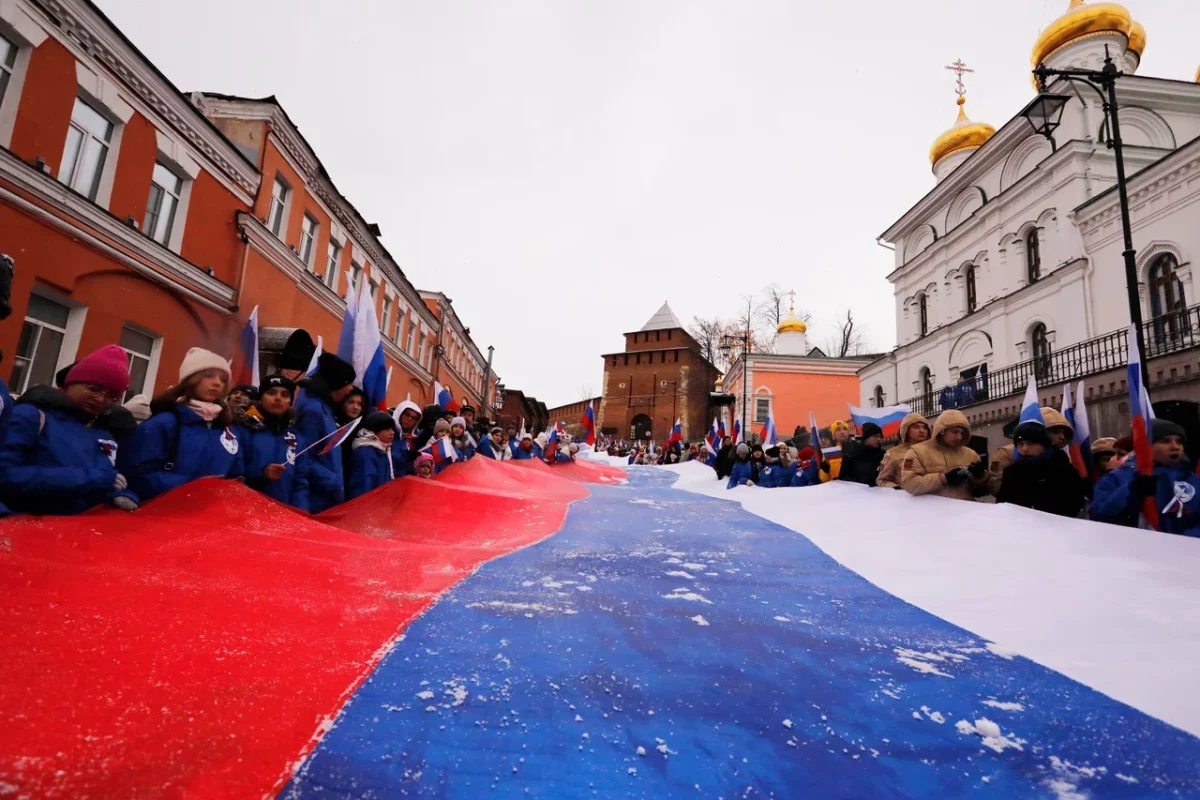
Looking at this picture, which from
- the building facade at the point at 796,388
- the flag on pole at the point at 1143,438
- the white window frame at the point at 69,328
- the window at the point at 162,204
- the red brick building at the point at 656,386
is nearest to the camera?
the flag on pole at the point at 1143,438

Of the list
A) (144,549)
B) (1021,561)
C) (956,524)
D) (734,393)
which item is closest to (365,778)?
(144,549)

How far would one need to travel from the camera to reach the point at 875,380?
28359 mm

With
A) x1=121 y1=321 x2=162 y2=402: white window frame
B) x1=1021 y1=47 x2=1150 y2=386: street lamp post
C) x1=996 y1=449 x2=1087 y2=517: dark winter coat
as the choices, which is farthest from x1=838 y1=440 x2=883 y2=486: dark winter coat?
x1=121 y1=321 x2=162 y2=402: white window frame

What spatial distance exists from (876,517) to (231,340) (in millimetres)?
13001

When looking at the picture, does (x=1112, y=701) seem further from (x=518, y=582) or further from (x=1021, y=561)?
(x=518, y=582)

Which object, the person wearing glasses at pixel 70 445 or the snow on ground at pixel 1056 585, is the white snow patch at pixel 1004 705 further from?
the person wearing glasses at pixel 70 445

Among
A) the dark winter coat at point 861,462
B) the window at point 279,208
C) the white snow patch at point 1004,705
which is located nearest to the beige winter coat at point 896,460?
the dark winter coat at point 861,462

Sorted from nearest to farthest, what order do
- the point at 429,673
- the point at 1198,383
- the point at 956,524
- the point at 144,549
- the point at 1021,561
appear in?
the point at 429,673, the point at 144,549, the point at 1021,561, the point at 956,524, the point at 1198,383

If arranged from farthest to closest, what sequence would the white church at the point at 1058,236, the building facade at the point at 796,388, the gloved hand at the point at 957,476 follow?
the building facade at the point at 796,388, the white church at the point at 1058,236, the gloved hand at the point at 957,476

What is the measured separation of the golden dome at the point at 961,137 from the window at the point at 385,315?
2608cm

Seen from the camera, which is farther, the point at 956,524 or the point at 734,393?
the point at 734,393

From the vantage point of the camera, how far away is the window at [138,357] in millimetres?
9953

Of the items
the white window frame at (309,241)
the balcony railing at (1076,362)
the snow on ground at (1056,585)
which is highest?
the white window frame at (309,241)

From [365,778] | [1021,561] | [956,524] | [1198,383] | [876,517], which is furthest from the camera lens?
[1198,383]
